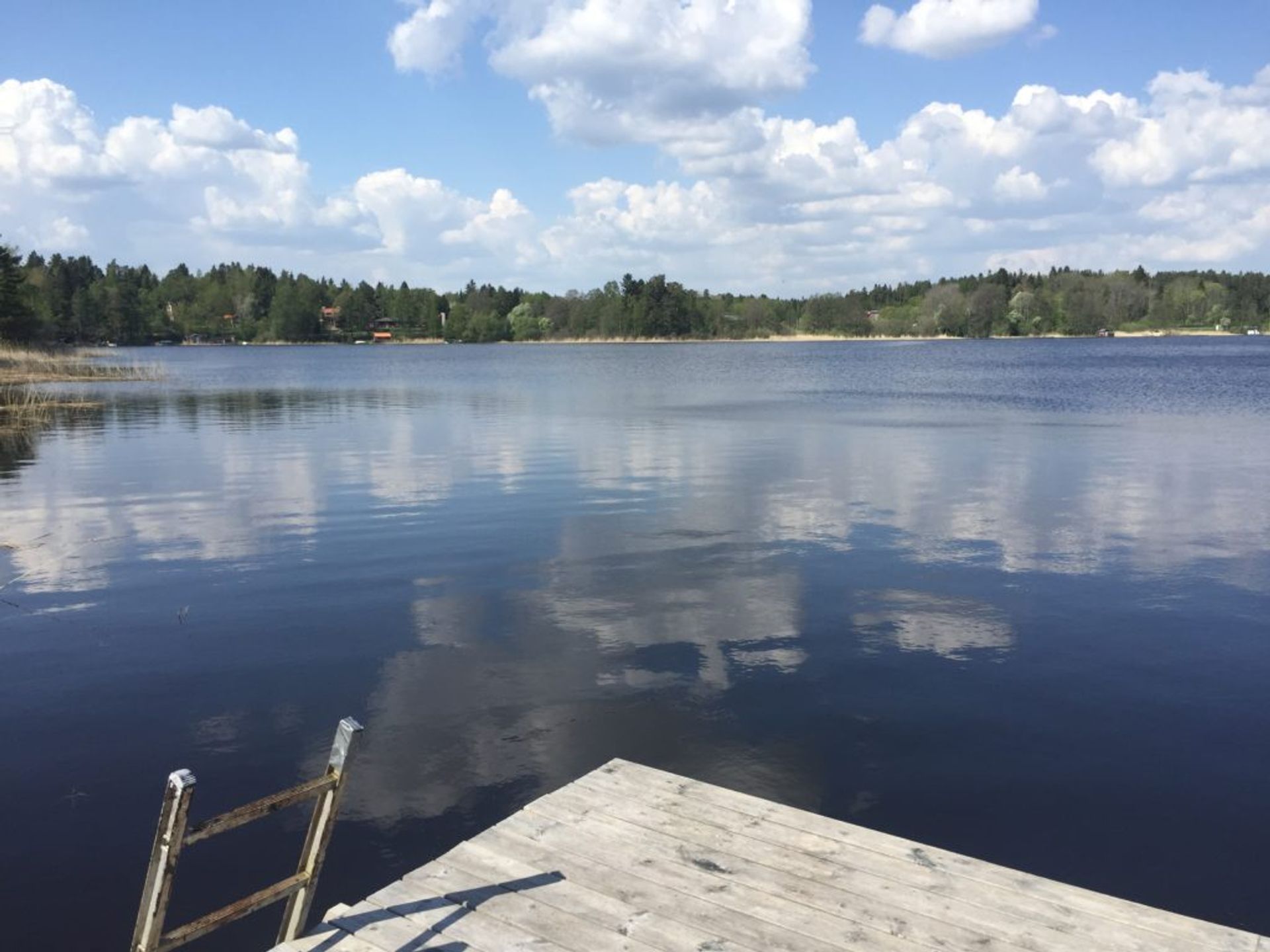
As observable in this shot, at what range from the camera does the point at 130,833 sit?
8305 mm

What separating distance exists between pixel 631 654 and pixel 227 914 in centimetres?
738

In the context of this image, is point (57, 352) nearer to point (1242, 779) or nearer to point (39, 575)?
point (39, 575)

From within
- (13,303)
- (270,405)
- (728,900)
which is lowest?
(728,900)

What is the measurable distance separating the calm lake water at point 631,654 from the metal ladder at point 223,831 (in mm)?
1885

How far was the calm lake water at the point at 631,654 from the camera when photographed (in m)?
8.23

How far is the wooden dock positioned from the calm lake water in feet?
5.54

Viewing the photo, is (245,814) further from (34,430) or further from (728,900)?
(34,430)

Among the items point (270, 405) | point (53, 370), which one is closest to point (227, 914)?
point (270, 405)

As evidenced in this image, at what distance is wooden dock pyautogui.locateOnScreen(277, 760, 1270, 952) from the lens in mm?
5500

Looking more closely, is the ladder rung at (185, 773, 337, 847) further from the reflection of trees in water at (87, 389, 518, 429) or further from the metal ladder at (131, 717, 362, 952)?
the reflection of trees in water at (87, 389, 518, 429)

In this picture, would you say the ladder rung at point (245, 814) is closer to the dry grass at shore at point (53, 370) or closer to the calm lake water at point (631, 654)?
the calm lake water at point (631, 654)

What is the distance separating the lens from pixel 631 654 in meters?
12.3

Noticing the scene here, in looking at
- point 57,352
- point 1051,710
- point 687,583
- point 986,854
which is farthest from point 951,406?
point 57,352

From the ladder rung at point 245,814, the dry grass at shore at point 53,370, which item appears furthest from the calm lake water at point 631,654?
the dry grass at shore at point 53,370
